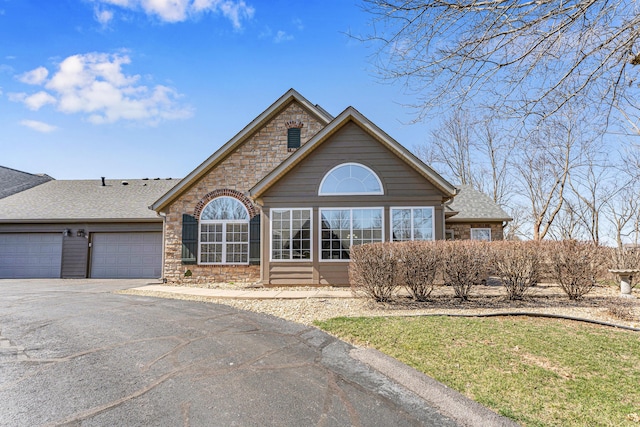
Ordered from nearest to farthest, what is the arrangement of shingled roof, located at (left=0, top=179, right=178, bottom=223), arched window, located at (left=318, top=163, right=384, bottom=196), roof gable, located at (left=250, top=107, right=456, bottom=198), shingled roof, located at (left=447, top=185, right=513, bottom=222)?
roof gable, located at (left=250, top=107, right=456, bottom=198), arched window, located at (left=318, top=163, right=384, bottom=196), shingled roof, located at (left=447, top=185, right=513, bottom=222), shingled roof, located at (left=0, top=179, right=178, bottom=223)

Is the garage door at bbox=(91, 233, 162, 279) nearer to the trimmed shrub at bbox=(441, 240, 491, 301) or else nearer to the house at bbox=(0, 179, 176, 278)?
the house at bbox=(0, 179, 176, 278)

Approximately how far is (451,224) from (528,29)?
41.9ft

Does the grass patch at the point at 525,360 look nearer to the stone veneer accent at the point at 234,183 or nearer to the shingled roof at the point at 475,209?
the stone veneer accent at the point at 234,183

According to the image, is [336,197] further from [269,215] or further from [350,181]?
[269,215]

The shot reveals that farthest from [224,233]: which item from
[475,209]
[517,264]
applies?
[475,209]

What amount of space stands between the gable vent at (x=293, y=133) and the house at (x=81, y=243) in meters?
6.91

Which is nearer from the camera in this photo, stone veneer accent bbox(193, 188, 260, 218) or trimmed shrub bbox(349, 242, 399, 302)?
trimmed shrub bbox(349, 242, 399, 302)

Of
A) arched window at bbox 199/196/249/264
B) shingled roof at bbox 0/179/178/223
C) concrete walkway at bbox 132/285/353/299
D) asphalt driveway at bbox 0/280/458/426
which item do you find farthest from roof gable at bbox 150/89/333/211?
asphalt driveway at bbox 0/280/458/426

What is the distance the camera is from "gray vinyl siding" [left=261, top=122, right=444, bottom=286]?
36.0ft

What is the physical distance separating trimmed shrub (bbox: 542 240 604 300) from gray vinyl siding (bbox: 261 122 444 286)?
3114mm

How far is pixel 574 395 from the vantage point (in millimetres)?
3459

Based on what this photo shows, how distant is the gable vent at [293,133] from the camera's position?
13.3 metres

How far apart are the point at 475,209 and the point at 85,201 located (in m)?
18.6

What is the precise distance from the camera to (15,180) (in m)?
20.0
